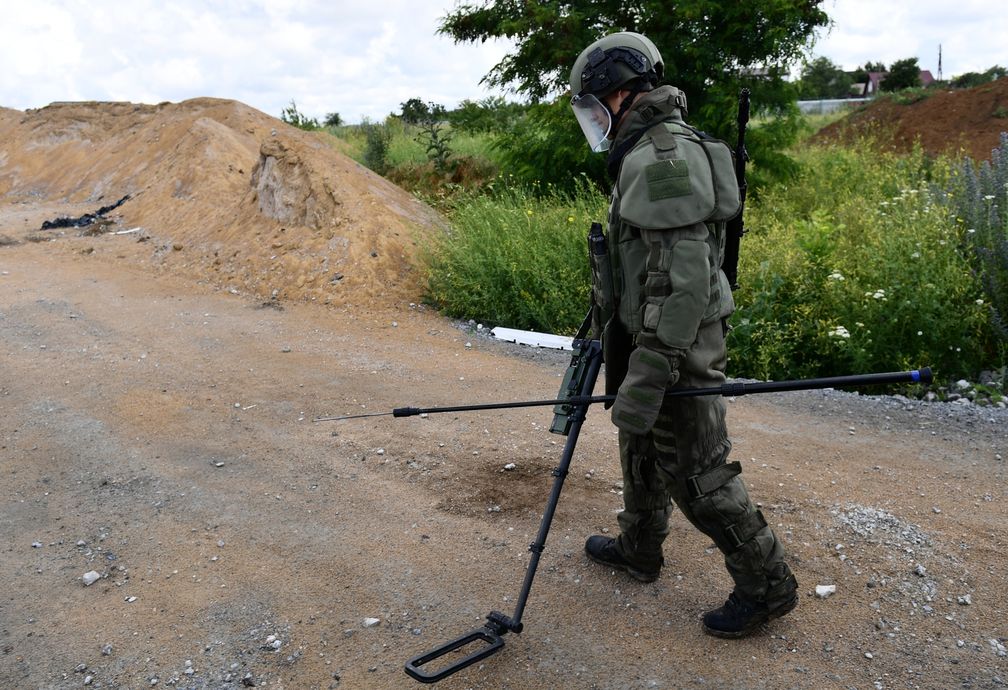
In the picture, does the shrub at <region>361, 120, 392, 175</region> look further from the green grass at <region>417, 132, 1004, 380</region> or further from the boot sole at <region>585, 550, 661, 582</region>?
the boot sole at <region>585, 550, 661, 582</region>

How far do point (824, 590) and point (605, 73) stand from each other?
7.60ft

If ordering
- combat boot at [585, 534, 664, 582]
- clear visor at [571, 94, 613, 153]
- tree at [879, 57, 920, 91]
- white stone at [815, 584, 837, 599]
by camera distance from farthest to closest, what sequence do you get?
tree at [879, 57, 920, 91]
combat boot at [585, 534, 664, 582]
white stone at [815, 584, 837, 599]
clear visor at [571, 94, 613, 153]

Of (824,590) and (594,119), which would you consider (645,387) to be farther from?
(824,590)

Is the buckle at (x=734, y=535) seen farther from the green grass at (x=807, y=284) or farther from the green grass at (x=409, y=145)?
the green grass at (x=409, y=145)

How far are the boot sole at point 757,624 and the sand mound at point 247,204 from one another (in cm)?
596

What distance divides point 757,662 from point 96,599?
283cm

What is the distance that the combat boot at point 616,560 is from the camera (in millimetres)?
3592

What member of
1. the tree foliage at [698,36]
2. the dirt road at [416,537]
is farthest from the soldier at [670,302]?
the tree foliage at [698,36]

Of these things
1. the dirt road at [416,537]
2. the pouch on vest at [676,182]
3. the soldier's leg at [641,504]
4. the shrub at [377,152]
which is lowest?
the dirt road at [416,537]

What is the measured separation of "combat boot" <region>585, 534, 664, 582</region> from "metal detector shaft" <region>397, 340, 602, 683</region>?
2.16 ft

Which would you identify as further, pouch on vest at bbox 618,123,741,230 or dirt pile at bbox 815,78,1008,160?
dirt pile at bbox 815,78,1008,160

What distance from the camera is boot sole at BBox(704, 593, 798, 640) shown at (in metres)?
3.19

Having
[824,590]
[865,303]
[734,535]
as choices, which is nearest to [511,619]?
[734,535]

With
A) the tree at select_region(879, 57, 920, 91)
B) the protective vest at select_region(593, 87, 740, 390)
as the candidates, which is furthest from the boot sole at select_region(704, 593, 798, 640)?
the tree at select_region(879, 57, 920, 91)
